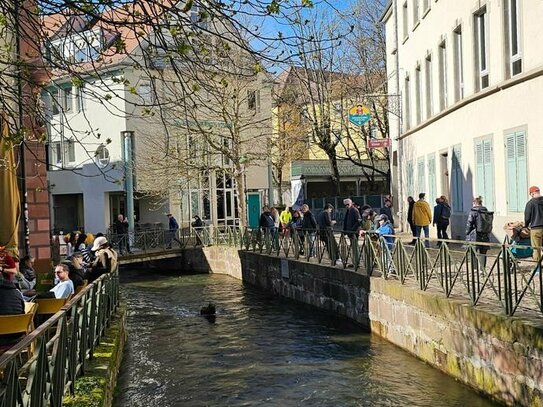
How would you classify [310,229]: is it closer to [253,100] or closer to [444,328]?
[444,328]

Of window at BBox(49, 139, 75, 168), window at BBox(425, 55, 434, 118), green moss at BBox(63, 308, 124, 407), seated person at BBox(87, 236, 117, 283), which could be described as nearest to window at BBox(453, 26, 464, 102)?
window at BBox(425, 55, 434, 118)

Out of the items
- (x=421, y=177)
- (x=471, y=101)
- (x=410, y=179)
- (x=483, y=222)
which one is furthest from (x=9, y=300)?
(x=410, y=179)

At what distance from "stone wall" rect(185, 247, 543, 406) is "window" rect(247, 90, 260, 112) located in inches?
494

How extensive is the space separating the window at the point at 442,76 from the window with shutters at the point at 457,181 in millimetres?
2250

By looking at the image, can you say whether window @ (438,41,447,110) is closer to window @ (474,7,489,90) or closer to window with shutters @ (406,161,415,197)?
window @ (474,7,489,90)

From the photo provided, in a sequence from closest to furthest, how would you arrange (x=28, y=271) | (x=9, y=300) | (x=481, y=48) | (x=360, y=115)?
(x=9, y=300), (x=28, y=271), (x=481, y=48), (x=360, y=115)

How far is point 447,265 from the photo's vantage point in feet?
34.1

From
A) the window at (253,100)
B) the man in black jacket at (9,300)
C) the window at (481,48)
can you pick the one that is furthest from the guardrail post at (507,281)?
the window at (253,100)

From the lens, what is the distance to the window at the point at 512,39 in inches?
615

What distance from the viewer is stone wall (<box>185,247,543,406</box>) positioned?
815 cm

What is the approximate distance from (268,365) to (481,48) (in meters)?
10.5

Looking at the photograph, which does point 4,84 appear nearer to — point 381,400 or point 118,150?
point 381,400

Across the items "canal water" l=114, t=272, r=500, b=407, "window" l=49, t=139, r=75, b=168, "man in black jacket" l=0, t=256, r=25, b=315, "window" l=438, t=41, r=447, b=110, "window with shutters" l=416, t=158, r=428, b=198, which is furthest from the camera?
"window" l=49, t=139, r=75, b=168

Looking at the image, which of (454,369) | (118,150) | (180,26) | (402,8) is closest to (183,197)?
(118,150)
